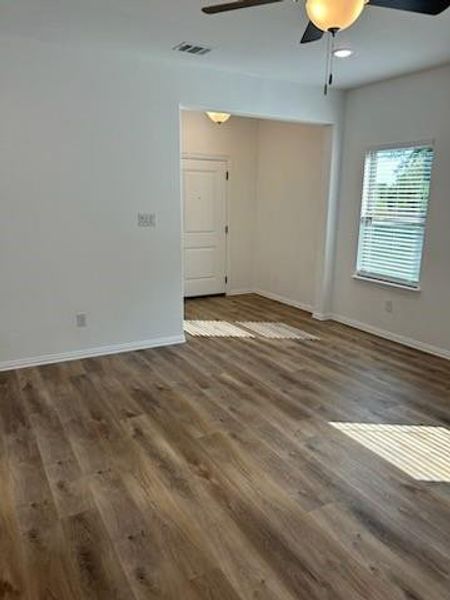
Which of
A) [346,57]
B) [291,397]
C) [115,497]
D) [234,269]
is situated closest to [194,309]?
[234,269]

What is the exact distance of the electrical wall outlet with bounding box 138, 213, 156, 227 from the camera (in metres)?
4.14

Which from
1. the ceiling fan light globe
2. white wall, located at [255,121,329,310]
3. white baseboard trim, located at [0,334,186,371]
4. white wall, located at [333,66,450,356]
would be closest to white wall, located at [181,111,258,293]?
white wall, located at [255,121,329,310]

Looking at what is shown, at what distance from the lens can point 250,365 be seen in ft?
13.1

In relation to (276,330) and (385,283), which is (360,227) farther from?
(276,330)

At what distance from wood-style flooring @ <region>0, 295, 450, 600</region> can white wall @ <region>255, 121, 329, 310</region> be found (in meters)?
2.30

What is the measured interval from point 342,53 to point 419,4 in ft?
5.55

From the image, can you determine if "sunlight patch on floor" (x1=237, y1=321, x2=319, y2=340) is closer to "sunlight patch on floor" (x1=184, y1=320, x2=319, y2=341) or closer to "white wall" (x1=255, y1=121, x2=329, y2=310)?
"sunlight patch on floor" (x1=184, y1=320, x2=319, y2=341)

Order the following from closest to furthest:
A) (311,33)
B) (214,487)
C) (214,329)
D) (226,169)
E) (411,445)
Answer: (214,487) → (311,33) → (411,445) → (214,329) → (226,169)

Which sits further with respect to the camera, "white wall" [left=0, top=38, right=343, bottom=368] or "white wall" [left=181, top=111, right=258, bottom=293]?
"white wall" [left=181, top=111, right=258, bottom=293]

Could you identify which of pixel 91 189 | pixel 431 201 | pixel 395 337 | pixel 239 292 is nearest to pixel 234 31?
pixel 91 189

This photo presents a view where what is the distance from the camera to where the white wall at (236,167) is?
245 inches

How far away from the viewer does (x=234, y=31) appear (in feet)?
10.5

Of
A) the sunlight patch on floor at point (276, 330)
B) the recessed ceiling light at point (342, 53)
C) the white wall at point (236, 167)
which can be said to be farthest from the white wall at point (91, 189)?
the white wall at point (236, 167)

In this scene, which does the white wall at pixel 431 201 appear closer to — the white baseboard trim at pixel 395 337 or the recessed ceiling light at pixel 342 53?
the white baseboard trim at pixel 395 337
